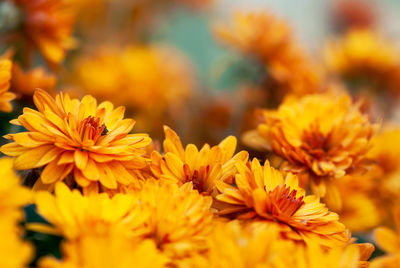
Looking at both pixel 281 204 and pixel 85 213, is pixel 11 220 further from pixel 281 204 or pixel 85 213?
pixel 281 204

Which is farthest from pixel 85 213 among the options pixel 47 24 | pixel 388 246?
pixel 47 24

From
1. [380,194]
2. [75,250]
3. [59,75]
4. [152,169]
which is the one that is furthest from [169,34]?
[75,250]

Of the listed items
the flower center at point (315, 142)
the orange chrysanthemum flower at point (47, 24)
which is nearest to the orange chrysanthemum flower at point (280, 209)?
the flower center at point (315, 142)

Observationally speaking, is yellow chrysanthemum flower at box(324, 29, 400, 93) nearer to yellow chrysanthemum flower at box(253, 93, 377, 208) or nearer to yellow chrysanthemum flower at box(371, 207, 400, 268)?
yellow chrysanthemum flower at box(253, 93, 377, 208)

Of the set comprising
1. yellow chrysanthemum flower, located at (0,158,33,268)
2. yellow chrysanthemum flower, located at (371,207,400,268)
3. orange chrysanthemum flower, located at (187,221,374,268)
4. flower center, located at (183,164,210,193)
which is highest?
yellow chrysanthemum flower, located at (0,158,33,268)

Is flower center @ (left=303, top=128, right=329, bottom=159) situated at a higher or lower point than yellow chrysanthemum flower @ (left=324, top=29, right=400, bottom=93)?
lower

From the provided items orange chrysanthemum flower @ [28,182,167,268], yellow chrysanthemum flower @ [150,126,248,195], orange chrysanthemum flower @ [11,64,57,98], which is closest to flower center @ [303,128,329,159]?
yellow chrysanthemum flower @ [150,126,248,195]

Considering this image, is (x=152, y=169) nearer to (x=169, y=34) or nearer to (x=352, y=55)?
(x=352, y=55)
